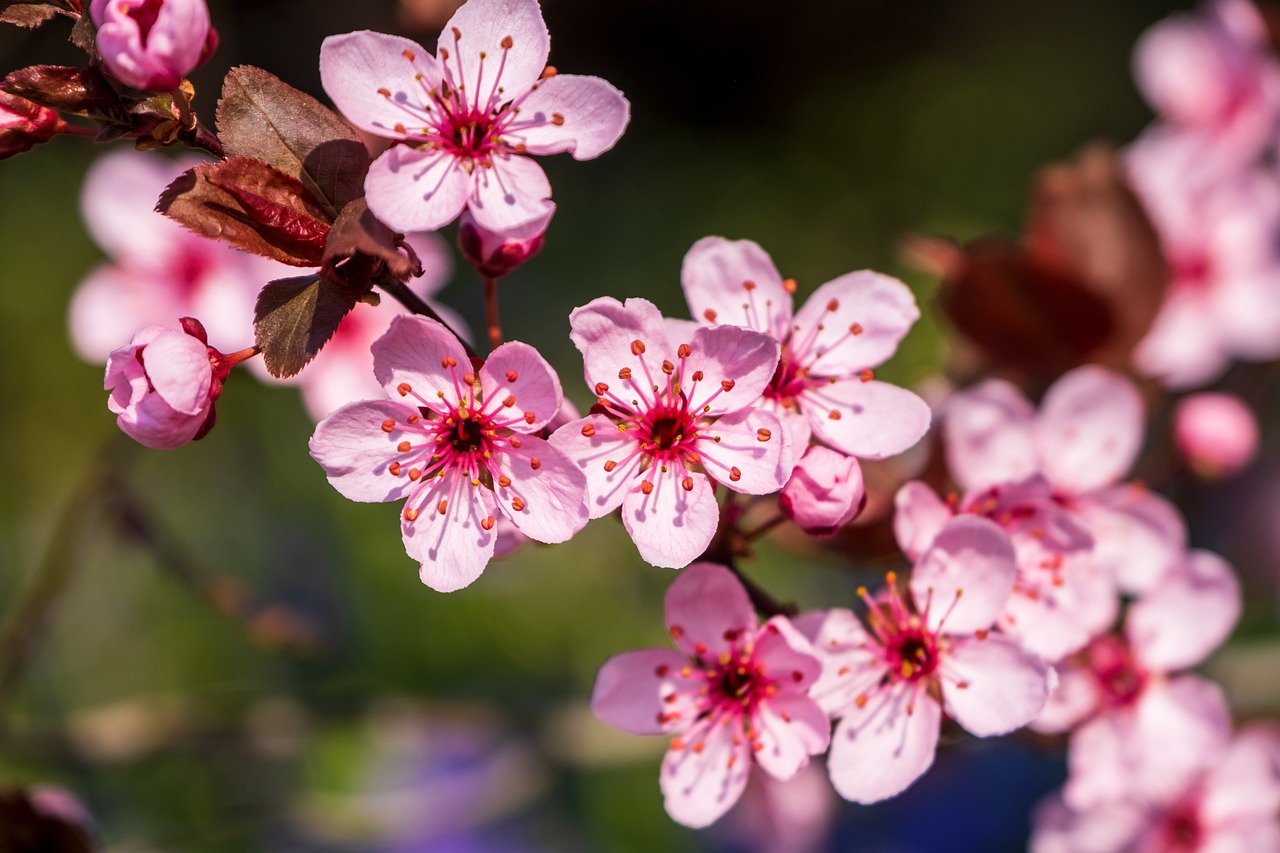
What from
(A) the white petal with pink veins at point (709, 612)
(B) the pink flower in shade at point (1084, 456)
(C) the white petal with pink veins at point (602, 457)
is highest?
(C) the white petal with pink veins at point (602, 457)

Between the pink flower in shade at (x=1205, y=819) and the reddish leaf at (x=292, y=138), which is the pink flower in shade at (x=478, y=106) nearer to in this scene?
the reddish leaf at (x=292, y=138)

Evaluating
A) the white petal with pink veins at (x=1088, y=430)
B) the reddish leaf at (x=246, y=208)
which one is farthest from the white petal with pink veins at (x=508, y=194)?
the white petal with pink veins at (x=1088, y=430)

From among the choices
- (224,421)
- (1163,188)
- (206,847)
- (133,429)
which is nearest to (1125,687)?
(1163,188)

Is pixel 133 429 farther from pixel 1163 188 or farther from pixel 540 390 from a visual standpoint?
pixel 1163 188

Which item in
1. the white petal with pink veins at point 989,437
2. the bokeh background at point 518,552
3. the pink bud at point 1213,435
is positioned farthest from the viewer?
the bokeh background at point 518,552

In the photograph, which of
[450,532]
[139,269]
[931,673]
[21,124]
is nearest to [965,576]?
[931,673]

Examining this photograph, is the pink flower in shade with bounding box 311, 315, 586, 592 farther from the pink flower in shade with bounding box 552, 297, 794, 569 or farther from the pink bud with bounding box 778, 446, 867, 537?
the pink bud with bounding box 778, 446, 867, 537
